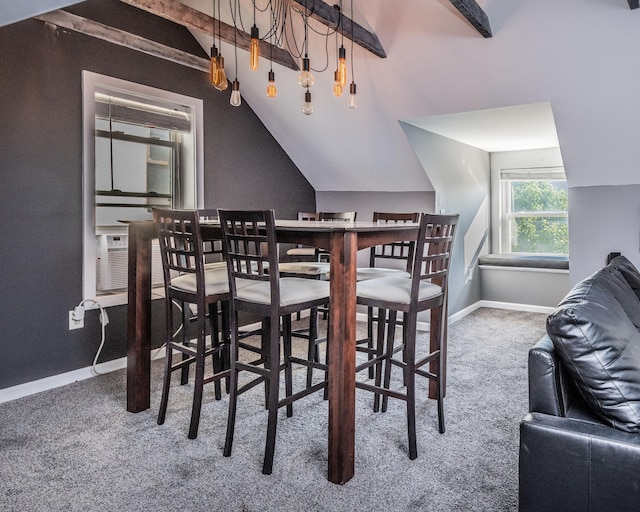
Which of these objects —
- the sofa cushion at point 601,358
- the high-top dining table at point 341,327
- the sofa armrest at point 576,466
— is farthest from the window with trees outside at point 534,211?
the sofa armrest at point 576,466

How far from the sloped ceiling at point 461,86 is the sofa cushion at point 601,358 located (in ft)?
6.95

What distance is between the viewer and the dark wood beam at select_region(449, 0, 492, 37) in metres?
2.66

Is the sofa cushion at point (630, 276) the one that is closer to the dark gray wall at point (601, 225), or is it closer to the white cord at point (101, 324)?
the dark gray wall at point (601, 225)

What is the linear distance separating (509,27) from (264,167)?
2440mm

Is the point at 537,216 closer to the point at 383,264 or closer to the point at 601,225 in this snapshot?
the point at 601,225

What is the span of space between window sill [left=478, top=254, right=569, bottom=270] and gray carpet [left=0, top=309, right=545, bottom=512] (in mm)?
2664

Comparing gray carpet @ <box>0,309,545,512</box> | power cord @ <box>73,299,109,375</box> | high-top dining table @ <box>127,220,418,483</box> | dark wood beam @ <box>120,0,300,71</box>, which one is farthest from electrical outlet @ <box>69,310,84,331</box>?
dark wood beam @ <box>120,0,300,71</box>

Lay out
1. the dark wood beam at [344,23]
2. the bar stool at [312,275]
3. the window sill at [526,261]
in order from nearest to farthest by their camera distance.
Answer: the bar stool at [312,275]
the dark wood beam at [344,23]
the window sill at [526,261]

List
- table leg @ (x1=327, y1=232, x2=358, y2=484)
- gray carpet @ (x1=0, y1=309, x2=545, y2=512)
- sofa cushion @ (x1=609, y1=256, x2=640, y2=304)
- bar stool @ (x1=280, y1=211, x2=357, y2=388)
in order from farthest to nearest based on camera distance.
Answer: bar stool @ (x1=280, y1=211, x2=357, y2=388) → sofa cushion @ (x1=609, y1=256, x2=640, y2=304) → table leg @ (x1=327, y1=232, x2=358, y2=484) → gray carpet @ (x1=0, y1=309, x2=545, y2=512)

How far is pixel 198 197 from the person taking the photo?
157 inches

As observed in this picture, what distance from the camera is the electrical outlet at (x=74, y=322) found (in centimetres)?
318

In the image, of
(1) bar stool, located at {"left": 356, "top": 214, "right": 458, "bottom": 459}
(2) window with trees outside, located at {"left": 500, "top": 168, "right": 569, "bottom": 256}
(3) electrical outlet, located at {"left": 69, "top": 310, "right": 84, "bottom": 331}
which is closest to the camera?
(1) bar stool, located at {"left": 356, "top": 214, "right": 458, "bottom": 459}

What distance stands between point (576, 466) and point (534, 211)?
5.01 metres

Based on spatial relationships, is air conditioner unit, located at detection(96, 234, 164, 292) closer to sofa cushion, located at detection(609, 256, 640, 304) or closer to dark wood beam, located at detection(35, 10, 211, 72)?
dark wood beam, located at detection(35, 10, 211, 72)
